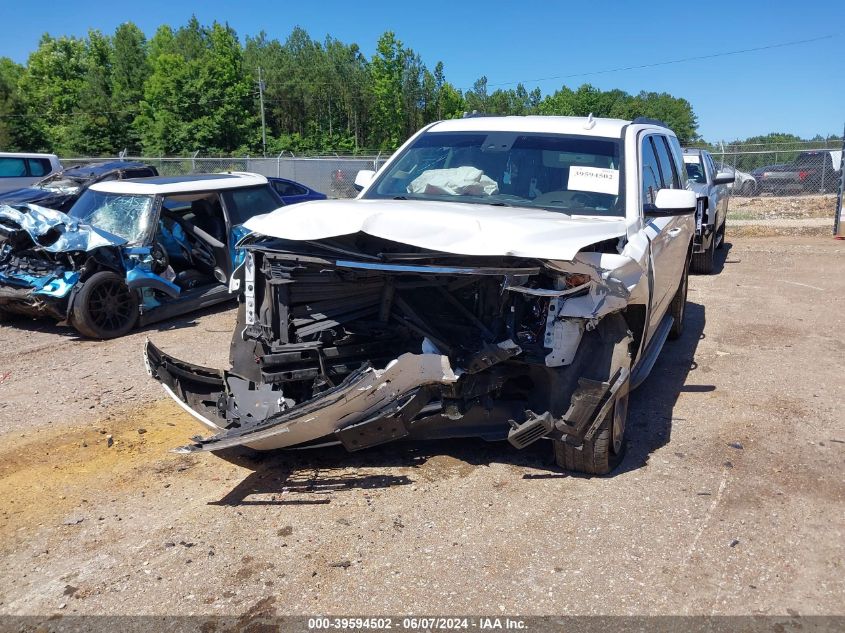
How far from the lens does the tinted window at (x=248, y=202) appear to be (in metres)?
8.61

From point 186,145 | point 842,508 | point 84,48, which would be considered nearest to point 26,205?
point 842,508

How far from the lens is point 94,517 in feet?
12.0

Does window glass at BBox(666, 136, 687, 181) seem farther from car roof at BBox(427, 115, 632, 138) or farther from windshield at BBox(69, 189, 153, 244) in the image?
windshield at BBox(69, 189, 153, 244)

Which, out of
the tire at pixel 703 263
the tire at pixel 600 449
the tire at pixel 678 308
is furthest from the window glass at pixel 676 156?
the tire at pixel 703 263

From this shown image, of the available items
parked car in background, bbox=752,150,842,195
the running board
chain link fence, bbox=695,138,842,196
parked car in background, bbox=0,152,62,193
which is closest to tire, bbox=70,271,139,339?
the running board

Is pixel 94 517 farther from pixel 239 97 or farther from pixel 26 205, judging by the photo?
pixel 239 97

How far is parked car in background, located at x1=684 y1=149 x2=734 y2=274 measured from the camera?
10469 millimetres

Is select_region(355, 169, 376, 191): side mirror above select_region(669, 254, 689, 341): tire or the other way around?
above

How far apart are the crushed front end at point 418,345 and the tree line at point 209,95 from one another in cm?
4574

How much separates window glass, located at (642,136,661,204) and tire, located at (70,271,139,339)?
5587 millimetres

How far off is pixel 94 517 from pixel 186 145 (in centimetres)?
4879

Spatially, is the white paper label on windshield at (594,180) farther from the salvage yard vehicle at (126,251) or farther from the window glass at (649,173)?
the salvage yard vehicle at (126,251)

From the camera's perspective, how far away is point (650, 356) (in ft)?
16.8

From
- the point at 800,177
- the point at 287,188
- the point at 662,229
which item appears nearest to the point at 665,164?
the point at 662,229
